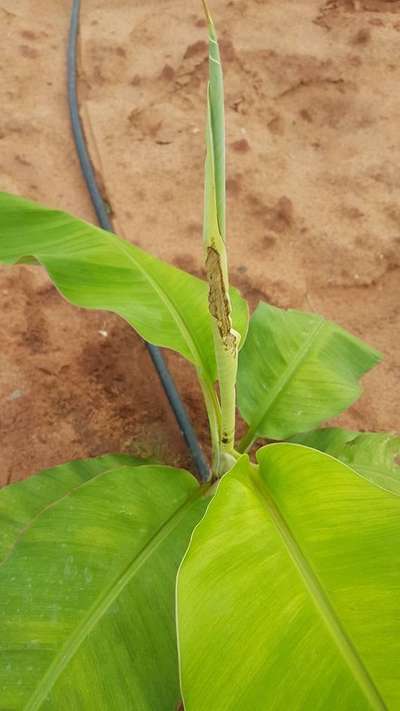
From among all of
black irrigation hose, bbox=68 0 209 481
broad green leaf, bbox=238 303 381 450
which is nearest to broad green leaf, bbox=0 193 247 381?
broad green leaf, bbox=238 303 381 450

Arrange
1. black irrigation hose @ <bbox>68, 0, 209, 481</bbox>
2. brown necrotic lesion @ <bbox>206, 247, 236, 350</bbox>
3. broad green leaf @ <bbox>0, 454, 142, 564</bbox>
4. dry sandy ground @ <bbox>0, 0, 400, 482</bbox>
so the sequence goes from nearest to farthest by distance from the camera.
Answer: brown necrotic lesion @ <bbox>206, 247, 236, 350</bbox> → broad green leaf @ <bbox>0, 454, 142, 564</bbox> → black irrigation hose @ <bbox>68, 0, 209, 481</bbox> → dry sandy ground @ <bbox>0, 0, 400, 482</bbox>

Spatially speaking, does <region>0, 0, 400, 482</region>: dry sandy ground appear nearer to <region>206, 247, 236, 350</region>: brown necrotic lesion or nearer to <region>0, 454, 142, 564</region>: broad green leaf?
<region>0, 454, 142, 564</region>: broad green leaf

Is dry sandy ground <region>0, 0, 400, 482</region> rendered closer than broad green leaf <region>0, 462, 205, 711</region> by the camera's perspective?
No

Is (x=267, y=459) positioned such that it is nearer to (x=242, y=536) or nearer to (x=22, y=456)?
(x=242, y=536)

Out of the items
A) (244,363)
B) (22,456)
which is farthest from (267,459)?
(22,456)

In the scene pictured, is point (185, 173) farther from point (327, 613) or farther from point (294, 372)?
point (327, 613)

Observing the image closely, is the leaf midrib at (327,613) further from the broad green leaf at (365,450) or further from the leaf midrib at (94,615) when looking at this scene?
the broad green leaf at (365,450)

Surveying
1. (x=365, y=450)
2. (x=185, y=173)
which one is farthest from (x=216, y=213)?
(x=185, y=173)
